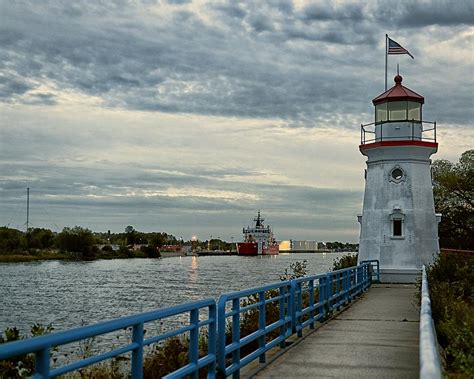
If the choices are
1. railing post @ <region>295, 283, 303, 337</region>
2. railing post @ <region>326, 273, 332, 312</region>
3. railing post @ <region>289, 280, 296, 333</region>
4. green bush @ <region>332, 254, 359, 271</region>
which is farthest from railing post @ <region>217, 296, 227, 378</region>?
green bush @ <region>332, 254, 359, 271</region>

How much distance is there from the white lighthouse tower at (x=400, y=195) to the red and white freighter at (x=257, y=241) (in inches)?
5479

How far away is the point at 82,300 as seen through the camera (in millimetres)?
42375

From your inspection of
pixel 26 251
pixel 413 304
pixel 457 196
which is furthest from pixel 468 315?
pixel 26 251

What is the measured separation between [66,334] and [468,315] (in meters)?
10.2

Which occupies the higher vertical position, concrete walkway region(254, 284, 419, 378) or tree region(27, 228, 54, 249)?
tree region(27, 228, 54, 249)

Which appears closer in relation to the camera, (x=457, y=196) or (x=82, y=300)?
(x=82, y=300)

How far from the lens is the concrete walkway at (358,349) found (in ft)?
31.2

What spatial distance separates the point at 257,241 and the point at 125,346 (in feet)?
539

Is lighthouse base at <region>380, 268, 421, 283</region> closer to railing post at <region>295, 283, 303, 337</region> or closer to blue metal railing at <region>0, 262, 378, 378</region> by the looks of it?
blue metal railing at <region>0, 262, 378, 378</region>

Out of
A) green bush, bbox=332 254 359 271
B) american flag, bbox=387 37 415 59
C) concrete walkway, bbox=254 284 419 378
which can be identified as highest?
american flag, bbox=387 37 415 59

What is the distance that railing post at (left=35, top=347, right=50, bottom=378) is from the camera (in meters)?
4.33

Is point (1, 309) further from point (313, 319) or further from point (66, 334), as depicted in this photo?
point (66, 334)

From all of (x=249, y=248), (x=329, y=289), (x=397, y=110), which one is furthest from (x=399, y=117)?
(x=249, y=248)

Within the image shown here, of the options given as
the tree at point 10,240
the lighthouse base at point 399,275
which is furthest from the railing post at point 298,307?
the tree at point 10,240
